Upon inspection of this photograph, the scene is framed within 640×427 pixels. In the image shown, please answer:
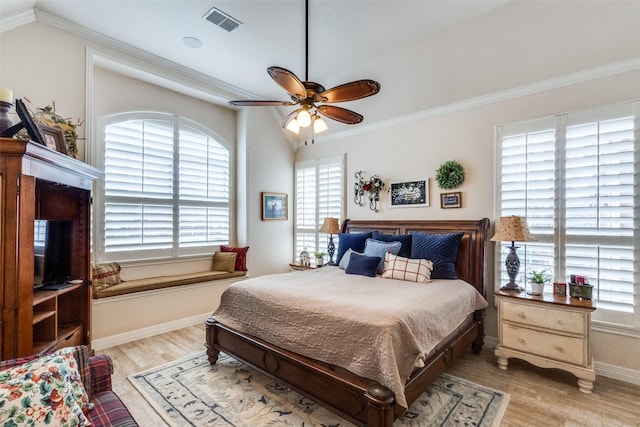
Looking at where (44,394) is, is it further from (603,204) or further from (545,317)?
(603,204)

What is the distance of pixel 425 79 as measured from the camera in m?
3.58

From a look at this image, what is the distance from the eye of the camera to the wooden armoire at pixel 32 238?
1720mm

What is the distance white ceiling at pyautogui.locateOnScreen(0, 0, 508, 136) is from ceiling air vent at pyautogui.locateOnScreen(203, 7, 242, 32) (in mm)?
50

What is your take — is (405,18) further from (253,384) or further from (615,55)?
(253,384)

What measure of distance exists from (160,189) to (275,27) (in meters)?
2.60

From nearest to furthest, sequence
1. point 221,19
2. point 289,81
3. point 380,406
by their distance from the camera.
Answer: point 380,406 < point 289,81 < point 221,19

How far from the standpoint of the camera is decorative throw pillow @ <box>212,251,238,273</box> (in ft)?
15.2

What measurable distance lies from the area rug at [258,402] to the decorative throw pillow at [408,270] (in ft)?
2.97

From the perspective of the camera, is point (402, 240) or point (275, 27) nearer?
point (275, 27)

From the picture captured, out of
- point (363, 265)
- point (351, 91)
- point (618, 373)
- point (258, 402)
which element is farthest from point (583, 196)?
point (258, 402)

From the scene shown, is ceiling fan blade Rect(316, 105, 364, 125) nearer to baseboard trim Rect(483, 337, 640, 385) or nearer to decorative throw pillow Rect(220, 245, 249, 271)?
decorative throw pillow Rect(220, 245, 249, 271)

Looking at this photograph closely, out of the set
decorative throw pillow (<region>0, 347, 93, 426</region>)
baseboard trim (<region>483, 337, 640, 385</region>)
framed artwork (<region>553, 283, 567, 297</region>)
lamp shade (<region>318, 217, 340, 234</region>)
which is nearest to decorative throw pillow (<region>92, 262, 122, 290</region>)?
decorative throw pillow (<region>0, 347, 93, 426</region>)

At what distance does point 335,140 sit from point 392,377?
155 inches

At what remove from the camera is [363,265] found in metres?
3.35
